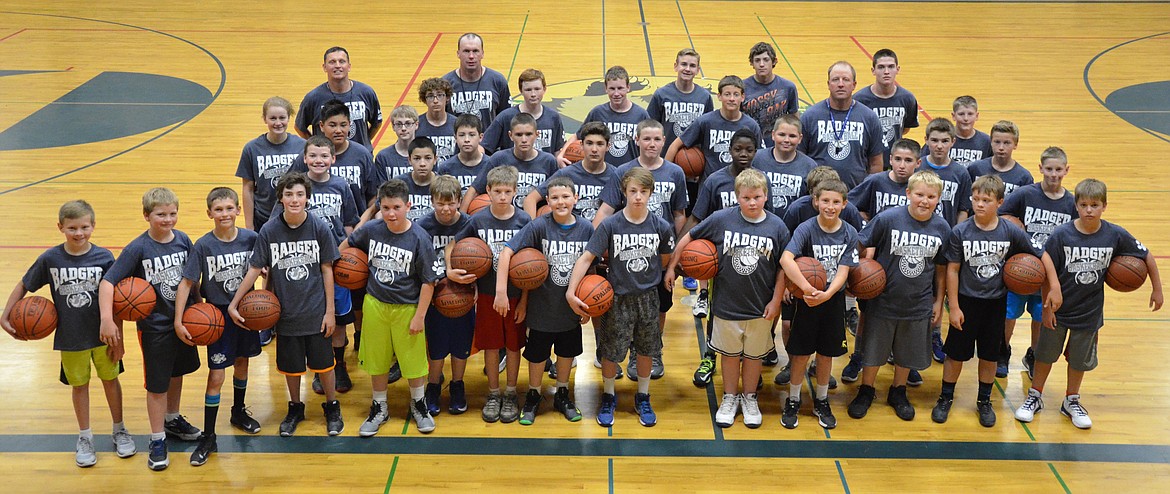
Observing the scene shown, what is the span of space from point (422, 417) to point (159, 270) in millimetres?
1705

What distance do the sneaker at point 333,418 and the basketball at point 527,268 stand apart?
1.36 m

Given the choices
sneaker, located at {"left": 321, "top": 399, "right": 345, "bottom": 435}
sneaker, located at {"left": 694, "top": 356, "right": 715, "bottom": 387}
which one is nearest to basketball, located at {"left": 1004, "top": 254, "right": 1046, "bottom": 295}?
sneaker, located at {"left": 694, "top": 356, "right": 715, "bottom": 387}

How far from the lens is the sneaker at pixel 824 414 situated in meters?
5.87

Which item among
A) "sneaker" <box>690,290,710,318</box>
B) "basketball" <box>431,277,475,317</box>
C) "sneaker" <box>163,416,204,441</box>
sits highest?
"basketball" <box>431,277,475,317</box>

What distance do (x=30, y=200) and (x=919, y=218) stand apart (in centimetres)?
820

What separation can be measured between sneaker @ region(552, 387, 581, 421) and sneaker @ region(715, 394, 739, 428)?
0.86 meters

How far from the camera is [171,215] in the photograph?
5.27 meters

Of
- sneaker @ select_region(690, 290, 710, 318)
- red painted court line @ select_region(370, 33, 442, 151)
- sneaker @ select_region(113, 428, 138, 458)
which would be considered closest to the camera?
sneaker @ select_region(113, 428, 138, 458)

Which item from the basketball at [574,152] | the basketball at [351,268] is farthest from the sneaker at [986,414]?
the basketball at [351,268]

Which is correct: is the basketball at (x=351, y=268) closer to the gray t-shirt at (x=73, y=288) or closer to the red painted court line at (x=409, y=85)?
the gray t-shirt at (x=73, y=288)

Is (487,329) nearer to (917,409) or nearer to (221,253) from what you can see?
(221,253)

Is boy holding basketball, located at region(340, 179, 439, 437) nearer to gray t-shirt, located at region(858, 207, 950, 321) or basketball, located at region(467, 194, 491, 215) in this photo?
basketball, located at region(467, 194, 491, 215)

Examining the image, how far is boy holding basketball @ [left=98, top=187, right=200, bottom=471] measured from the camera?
5184 millimetres

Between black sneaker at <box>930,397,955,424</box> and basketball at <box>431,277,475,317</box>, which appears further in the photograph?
black sneaker at <box>930,397,955,424</box>
